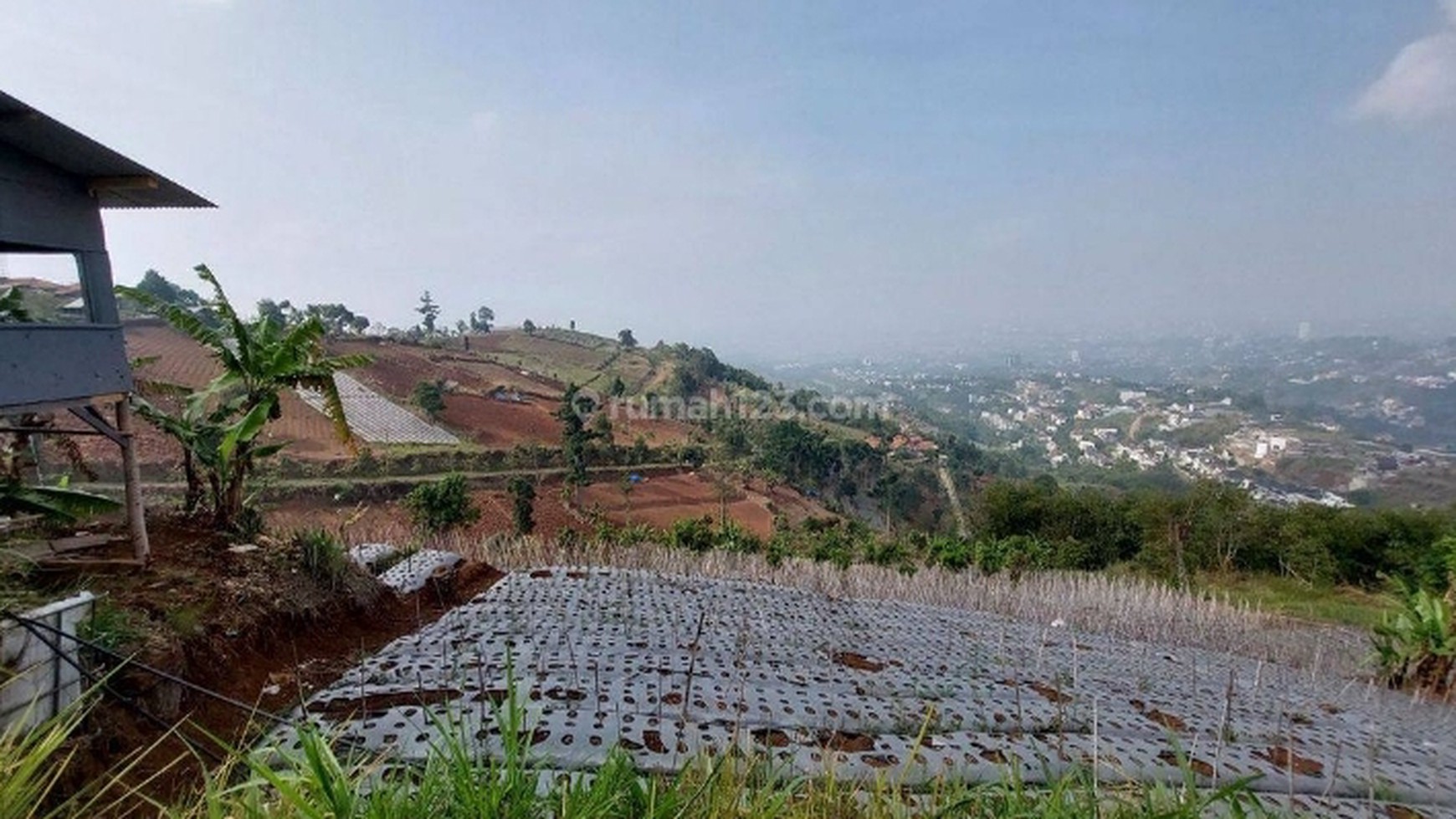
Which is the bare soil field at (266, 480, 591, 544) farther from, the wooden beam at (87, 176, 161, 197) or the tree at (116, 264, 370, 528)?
the wooden beam at (87, 176, 161, 197)

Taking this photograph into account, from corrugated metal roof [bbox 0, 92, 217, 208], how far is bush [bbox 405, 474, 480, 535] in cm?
1170

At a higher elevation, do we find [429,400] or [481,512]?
[429,400]

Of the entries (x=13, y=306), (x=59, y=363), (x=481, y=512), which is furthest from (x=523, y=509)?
(x=59, y=363)

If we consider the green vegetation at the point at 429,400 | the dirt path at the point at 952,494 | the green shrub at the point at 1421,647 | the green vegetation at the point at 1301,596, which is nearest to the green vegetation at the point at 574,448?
the green vegetation at the point at 429,400

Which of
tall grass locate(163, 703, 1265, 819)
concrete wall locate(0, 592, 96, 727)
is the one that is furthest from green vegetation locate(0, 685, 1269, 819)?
concrete wall locate(0, 592, 96, 727)

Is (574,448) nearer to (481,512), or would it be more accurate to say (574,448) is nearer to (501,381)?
(481,512)

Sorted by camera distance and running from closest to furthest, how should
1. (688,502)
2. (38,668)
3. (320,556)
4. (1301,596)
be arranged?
(38,668), (320,556), (1301,596), (688,502)

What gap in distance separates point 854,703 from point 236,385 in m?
6.43

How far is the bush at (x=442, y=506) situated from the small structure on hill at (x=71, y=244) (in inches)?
451

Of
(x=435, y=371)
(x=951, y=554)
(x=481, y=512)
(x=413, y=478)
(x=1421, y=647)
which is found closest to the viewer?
(x=1421, y=647)

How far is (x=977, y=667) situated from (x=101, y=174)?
319 inches

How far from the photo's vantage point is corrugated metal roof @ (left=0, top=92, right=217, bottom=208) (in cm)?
473

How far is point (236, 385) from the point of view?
6.93m

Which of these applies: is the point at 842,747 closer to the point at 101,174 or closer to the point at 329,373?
the point at 329,373
